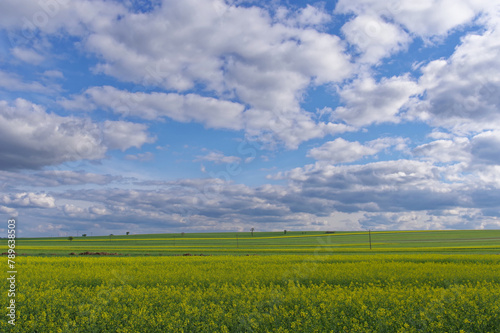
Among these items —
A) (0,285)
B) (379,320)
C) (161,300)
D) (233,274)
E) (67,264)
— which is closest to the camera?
(379,320)

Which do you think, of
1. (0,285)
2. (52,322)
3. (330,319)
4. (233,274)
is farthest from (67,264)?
(330,319)

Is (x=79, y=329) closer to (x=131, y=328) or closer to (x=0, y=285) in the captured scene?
(x=131, y=328)

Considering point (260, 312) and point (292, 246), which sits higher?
point (260, 312)

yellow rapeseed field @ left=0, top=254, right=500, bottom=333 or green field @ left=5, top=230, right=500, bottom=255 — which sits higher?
yellow rapeseed field @ left=0, top=254, right=500, bottom=333

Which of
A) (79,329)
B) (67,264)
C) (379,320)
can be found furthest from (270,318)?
(67,264)

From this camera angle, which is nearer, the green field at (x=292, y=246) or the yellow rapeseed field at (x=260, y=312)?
the yellow rapeseed field at (x=260, y=312)

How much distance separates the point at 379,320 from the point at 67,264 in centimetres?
3014

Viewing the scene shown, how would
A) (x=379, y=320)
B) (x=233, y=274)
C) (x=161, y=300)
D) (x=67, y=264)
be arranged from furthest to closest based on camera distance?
(x=67, y=264) → (x=233, y=274) → (x=161, y=300) → (x=379, y=320)

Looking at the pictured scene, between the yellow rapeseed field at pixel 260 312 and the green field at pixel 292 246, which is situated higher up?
the yellow rapeseed field at pixel 260 312

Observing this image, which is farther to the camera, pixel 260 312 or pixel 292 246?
pixel 292 246

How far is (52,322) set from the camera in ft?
39.7

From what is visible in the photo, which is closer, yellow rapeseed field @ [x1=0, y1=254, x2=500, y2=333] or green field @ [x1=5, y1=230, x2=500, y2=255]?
yellow rapeseed field @ [x1=0, y1=254, x2=500, y2=333]

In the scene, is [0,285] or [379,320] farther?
[0,285]

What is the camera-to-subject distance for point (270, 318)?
36.1ft
